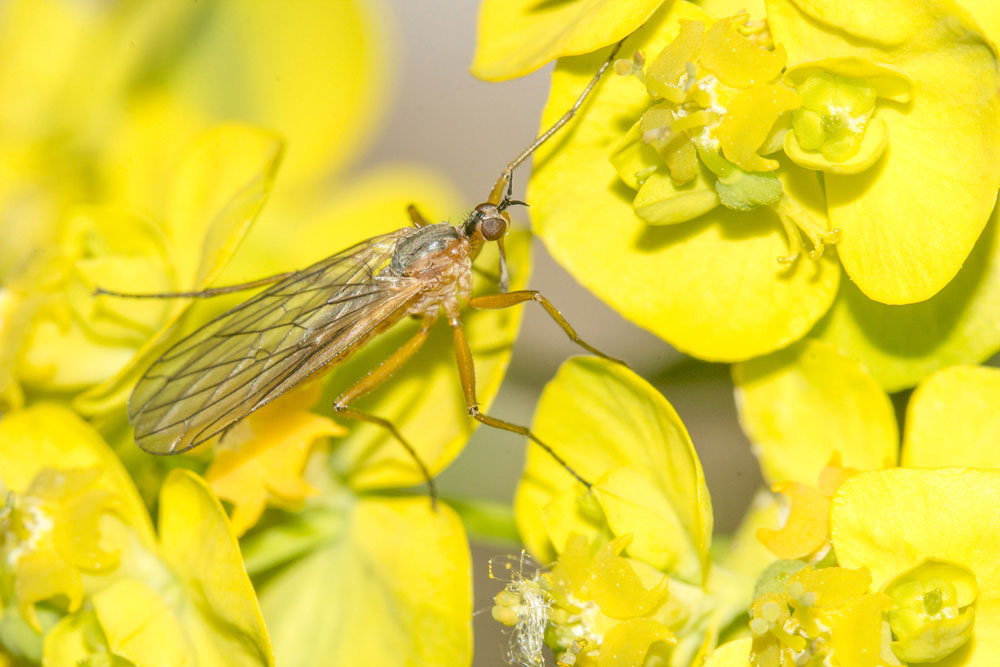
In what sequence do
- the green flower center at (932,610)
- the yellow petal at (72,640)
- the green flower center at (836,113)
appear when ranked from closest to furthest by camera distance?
1. the green flower center at (932,610)
2. the green flower center at (836,113)
3. the yellow petal at (72,640)

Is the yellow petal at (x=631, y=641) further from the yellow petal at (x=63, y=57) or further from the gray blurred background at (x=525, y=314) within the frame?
the yellow petal at (x=63, y=57)

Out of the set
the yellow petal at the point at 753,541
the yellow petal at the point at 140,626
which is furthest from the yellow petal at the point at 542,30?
the yellow petal at the point at 140,626

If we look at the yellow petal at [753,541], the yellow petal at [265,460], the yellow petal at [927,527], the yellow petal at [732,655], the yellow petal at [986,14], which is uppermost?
the yellow petal at [986,14]

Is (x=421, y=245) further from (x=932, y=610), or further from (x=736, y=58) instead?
(x=932, y=610)

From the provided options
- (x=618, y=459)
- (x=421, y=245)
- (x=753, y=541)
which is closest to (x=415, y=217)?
(x=421, y=245)

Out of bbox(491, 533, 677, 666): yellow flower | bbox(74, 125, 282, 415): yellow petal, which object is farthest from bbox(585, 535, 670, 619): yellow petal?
bbox(74, 125, 282, 415): yellow petal

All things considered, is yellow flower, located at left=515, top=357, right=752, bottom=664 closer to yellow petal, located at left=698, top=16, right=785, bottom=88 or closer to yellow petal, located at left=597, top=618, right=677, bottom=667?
yellow petal, located at left=597, top=618, right=677, bottom=667

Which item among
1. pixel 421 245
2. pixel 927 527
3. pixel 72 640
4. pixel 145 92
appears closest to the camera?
pixel 927 527
